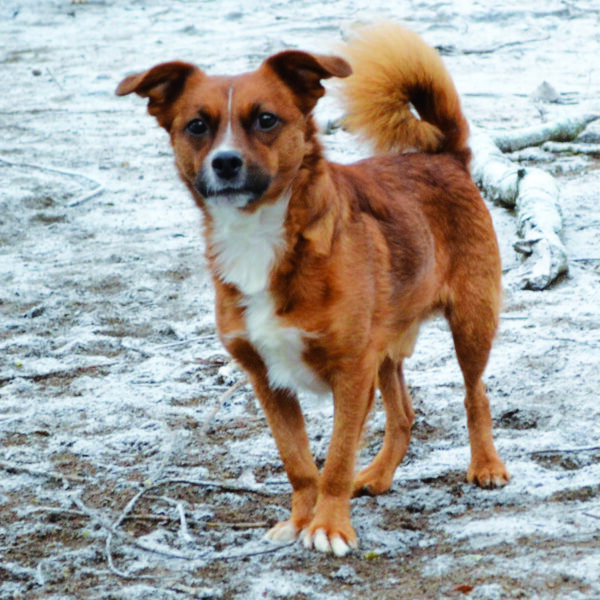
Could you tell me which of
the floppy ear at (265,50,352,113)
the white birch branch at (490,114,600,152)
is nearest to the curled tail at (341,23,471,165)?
the floppy ear at (265,50,352,113)

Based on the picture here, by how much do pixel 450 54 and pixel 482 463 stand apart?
7.38m

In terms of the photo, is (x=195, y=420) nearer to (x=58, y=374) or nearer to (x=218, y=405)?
(x=218, y=405)

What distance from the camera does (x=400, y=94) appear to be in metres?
4.45

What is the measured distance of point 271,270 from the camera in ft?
11.7

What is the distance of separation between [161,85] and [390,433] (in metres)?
1.63

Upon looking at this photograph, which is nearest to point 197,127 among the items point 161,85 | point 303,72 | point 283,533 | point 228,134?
point 228,134

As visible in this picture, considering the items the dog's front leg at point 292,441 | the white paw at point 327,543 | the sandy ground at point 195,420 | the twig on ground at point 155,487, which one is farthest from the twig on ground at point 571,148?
the white paw at point 327,543

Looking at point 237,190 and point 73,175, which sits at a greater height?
point 237,190

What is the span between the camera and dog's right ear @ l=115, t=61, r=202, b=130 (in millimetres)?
3701

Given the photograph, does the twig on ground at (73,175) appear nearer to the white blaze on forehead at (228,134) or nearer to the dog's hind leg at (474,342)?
the dog's hind leg at (474,342)

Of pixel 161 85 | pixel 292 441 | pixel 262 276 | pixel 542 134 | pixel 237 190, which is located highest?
pixel 161 85

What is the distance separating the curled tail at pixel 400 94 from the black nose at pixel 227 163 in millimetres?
1217

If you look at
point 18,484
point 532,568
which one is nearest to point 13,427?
point 18,484

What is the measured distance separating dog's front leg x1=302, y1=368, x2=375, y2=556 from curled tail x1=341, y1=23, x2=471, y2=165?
1283 mm
